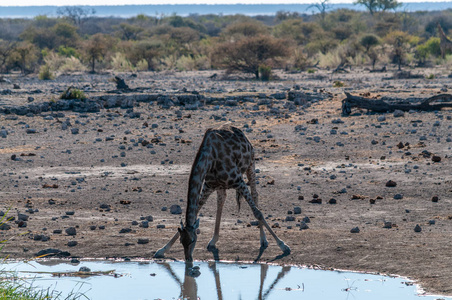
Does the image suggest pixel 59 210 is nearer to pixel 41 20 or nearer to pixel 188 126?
pixel 188 126

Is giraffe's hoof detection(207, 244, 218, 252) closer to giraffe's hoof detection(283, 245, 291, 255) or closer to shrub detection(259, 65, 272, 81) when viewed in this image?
giraffe's hoof detection(283, 245, 291, 255)

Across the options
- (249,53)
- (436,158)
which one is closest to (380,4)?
(249,53)

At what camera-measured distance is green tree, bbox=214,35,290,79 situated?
1273 inches

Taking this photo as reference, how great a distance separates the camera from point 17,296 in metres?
5.72

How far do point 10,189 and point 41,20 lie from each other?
78864 mm

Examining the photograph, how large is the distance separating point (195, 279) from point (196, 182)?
1.23 m

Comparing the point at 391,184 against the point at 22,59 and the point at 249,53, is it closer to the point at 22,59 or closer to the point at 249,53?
the point at 249,53

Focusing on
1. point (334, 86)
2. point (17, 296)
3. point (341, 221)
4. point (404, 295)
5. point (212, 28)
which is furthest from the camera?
point (212, 28)

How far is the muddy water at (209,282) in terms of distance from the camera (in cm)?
748

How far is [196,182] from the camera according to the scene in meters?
7.63

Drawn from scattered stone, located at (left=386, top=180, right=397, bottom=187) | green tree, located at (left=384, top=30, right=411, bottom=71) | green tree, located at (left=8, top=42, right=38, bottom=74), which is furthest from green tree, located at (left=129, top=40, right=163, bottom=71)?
scattered stone, located at (left=386, top=180, right=397, bottom=187)

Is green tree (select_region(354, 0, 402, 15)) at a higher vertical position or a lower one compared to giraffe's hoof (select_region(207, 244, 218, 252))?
higher

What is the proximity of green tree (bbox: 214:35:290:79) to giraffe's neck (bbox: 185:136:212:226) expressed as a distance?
24.3 metres

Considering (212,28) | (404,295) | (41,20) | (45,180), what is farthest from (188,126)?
(41,20)
